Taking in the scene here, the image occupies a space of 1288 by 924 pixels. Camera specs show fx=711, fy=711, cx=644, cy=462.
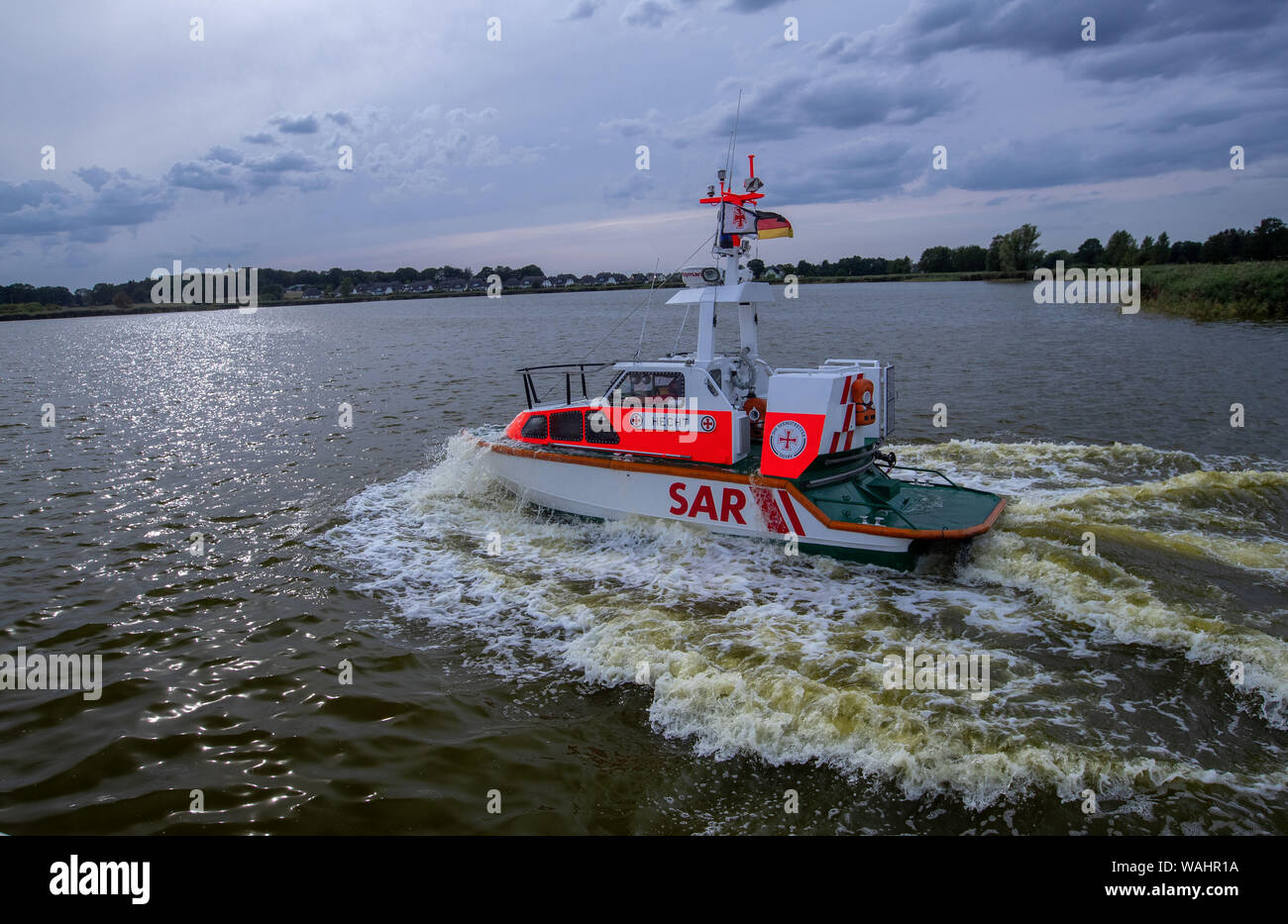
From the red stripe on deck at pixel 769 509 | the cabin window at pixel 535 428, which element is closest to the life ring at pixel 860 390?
the red stripe on deck at pixel 769 509

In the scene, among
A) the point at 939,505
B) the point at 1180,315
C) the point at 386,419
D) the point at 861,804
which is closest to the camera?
the point at 861,804

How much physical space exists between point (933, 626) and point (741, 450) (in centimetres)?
359

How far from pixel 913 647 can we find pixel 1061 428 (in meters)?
11.5

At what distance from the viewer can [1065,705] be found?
614 centimetres

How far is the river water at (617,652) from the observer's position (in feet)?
17.3

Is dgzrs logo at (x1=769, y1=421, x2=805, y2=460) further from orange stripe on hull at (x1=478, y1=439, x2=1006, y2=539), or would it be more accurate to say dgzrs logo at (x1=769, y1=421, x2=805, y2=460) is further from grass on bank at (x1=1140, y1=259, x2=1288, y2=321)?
grass on bank at (x1=1140, y1=259, x2=1288, y2=321)

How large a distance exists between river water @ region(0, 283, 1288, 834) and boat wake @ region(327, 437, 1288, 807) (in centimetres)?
4

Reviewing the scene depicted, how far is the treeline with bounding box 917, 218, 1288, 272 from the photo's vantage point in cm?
6559

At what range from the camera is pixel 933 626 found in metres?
7.62

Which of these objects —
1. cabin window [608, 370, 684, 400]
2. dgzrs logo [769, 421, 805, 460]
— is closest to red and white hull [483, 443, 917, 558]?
dgzrs logo [769, 421, 805, 460]

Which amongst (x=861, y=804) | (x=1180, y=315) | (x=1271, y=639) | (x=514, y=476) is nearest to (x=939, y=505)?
(x=1271, y=639)

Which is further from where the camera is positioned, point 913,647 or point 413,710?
point 913,647
